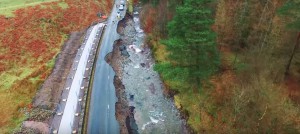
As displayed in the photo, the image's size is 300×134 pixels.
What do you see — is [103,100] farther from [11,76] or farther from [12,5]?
[12,5]

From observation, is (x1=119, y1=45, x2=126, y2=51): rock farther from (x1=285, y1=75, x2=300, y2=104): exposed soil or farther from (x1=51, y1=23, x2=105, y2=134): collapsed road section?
(x1=285, y1=75, x2=300, y2=104): exposed soil

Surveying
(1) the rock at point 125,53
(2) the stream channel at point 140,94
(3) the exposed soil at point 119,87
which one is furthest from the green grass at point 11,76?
(1) the rock at point 125,53

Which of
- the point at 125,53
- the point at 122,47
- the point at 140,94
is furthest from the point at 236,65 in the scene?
the point at 122,47

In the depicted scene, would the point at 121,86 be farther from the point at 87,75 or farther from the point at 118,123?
the point at 118,123

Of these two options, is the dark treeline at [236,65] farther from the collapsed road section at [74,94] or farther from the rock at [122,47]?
the rock at [122,47]

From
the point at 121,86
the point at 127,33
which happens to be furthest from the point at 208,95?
the point at 127,33

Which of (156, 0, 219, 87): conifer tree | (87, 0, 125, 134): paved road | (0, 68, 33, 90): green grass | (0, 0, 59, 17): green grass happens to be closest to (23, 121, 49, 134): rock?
(87, 0, 125, 134): paved road
